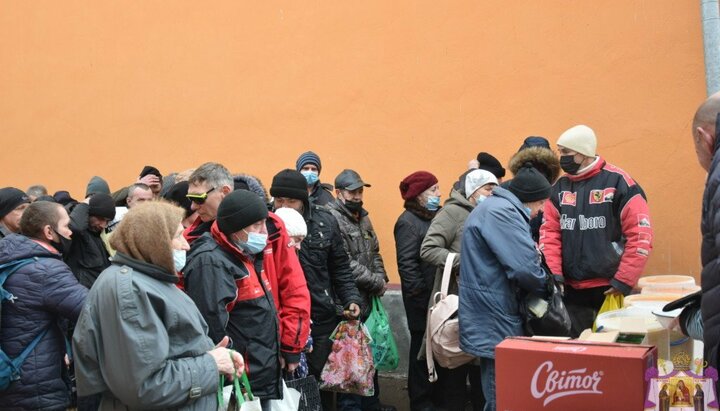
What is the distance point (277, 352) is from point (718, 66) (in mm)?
4040

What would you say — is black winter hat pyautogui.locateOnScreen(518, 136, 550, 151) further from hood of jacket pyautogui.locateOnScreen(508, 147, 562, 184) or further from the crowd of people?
hood of jacket pyautogui.locateOnScreen(508, 147, 562, 184)

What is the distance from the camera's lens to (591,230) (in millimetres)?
6027

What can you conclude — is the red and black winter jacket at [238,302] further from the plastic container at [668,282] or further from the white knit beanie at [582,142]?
the white knit beanie at [582,142]

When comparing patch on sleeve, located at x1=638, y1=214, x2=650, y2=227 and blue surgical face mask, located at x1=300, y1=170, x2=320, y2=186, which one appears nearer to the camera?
patch on sleeve, located at x1=638, y1=214, x2=650, y2=227

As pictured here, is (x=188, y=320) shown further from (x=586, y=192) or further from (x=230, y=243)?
(x=586, y=192)

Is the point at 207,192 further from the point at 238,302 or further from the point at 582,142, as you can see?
the point at 582,142

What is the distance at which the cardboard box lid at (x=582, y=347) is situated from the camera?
10.1 feet

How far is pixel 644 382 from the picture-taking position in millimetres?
2977

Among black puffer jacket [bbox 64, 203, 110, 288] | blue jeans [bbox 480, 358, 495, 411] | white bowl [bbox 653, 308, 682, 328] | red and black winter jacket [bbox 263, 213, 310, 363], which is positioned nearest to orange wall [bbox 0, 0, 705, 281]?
blue jeans [bbox 480, 358, 495, 411]

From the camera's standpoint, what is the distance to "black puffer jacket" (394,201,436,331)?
22.4 ft

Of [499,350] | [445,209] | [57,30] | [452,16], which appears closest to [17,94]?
[57,30]

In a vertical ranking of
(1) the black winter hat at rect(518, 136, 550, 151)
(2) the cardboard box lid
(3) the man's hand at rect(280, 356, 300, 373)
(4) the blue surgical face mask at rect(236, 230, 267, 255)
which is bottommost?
(3) the man's hand at rect(280, 356, 300, 373)

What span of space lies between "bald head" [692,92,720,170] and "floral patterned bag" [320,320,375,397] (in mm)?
3471

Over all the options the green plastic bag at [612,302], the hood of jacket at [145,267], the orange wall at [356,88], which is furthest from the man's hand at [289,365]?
the orange wall at [356,88]
